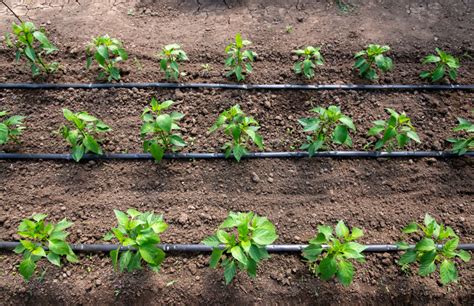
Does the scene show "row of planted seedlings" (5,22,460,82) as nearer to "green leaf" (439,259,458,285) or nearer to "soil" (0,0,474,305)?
"soil" (0,0,474,305)

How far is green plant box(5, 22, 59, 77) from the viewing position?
362cm

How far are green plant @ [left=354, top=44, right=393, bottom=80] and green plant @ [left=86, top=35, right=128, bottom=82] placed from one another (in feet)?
8.18

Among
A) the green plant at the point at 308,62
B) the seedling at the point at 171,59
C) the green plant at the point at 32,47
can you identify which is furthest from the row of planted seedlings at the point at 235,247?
the green plant at the point at 32,47

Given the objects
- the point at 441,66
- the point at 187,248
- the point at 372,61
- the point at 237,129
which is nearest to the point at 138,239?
the point at 187,248

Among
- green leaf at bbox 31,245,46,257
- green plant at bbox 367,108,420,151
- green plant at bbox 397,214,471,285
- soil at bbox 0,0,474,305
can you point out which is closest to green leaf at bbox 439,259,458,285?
green plant at bbox 397,214,471,285

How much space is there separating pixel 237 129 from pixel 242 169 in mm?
448

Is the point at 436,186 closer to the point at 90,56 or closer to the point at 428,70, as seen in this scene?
the point at 428,70

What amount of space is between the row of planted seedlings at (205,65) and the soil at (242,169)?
15cm

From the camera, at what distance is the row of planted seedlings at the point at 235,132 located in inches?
123

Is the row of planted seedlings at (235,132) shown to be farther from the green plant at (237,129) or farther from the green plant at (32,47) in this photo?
the green plant at (32,47)

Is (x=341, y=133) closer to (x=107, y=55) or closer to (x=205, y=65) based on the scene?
(x=205, y=65)

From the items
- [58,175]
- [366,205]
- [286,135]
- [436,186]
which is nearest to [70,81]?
[58,175]

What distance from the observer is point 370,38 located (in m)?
4.40

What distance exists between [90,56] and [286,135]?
2.33 m
